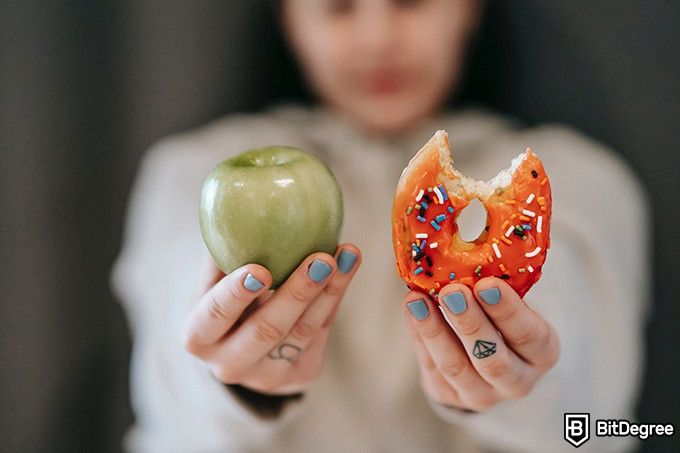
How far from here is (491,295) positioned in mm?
595

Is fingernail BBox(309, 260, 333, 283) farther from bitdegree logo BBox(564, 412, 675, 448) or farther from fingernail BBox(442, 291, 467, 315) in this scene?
bitdegree logo BBox(564, 412, 675, 448)

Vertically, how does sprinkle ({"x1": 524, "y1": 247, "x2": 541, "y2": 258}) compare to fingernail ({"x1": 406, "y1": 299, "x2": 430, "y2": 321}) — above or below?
above

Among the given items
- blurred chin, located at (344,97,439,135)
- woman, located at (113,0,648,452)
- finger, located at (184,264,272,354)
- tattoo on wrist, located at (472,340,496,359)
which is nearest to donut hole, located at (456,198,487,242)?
woman, located at (113,0,648,452)

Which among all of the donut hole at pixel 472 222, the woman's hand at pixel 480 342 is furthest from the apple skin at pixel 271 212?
the donut hole at pixel 472 222

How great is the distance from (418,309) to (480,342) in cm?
8

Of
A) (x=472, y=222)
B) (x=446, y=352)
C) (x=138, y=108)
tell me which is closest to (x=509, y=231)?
(x=446, y=352)

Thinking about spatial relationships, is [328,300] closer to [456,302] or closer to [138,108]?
[456,302]

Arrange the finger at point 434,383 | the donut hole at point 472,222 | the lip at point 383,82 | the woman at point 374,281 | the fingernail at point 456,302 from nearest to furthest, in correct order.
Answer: the fingernail at point 456,302
the finger at point 434,383
the woman at point 374,281
the donut hole at point 472,222
the lip at point 383,82

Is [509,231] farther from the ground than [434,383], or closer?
farther from the ground

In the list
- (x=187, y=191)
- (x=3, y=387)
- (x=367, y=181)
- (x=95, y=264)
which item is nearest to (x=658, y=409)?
(x=367, y=181)

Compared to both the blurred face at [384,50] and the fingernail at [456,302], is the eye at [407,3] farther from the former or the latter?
the fingernail at [456,302]

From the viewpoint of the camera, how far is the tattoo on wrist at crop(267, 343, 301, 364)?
2.50 feet

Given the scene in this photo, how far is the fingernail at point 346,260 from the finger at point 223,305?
0.08m

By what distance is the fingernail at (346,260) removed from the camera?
0.67 metres
